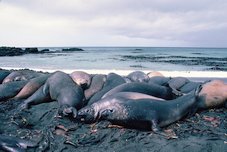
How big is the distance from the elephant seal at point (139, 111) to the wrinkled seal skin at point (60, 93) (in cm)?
60

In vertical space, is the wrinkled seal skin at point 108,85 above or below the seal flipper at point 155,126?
above

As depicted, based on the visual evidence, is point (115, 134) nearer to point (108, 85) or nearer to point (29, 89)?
point (108, 85)

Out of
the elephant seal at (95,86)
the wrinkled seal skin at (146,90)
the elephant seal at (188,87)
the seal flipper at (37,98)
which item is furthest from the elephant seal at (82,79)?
the elephant seal at (188,87)

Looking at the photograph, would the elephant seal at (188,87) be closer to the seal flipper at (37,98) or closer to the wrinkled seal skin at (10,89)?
the seal flipper at (37,98)

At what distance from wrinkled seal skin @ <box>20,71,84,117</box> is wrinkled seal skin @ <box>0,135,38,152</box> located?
107cm

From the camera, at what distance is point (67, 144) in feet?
17.4

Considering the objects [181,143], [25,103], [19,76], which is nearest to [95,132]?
[181,143]

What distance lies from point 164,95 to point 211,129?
133cm

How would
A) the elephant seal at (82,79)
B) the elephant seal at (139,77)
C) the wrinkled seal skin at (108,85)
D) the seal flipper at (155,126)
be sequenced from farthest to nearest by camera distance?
the elephant seal at (139,77)
the elephant seal at (82,79)
the wrinkled seal skin at (108,85)
the seal flipper at (155,126)

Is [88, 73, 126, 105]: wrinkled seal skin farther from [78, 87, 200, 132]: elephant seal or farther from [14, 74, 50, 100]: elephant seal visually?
[14, 74, 50, 100]: elephant seal

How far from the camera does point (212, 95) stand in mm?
6516

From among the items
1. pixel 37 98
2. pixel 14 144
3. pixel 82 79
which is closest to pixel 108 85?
pixel 82 79

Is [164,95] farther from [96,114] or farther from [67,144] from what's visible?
[67,144]

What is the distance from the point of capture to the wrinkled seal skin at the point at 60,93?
657cm
